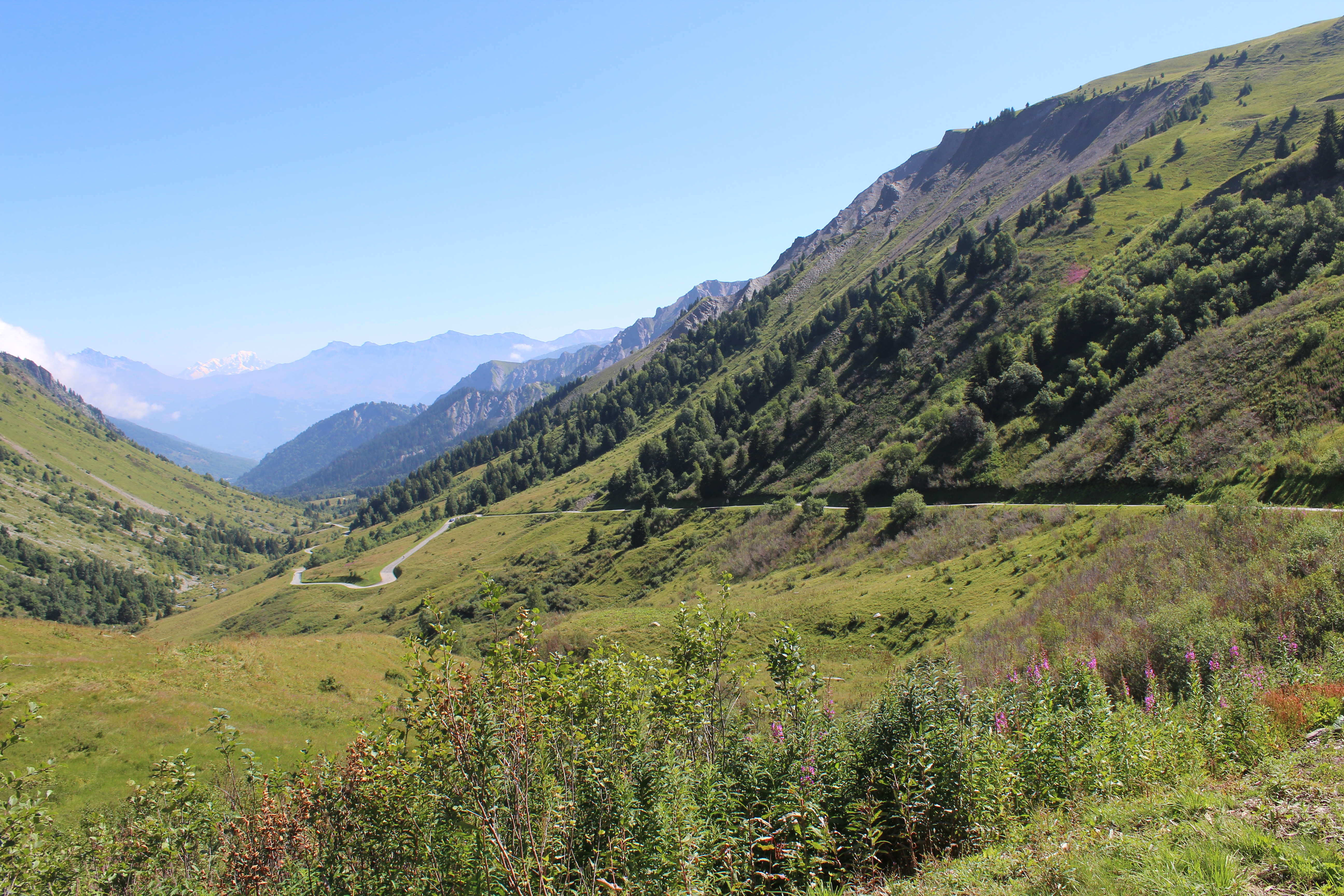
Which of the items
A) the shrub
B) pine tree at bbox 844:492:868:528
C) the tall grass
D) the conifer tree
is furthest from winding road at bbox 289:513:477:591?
the conifer tree

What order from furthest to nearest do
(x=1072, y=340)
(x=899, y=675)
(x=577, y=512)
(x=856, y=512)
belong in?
1. (x=577, y=512)
2. (x=1072, y=340)
3. (x=856, y=512)
4. (x=899, y=675)

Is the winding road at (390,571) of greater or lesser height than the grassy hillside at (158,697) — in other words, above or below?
below

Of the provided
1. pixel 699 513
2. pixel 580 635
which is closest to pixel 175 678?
pixel 580 635

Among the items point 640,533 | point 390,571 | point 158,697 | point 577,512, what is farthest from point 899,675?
point 390,571

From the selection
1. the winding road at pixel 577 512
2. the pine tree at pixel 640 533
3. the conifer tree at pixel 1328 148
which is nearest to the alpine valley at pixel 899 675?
the conifer tree at pixel 1328 148

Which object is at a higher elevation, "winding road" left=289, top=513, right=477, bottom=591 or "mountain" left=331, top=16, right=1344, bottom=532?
"mountain" left=331, top=16, right=1344, bottom=532

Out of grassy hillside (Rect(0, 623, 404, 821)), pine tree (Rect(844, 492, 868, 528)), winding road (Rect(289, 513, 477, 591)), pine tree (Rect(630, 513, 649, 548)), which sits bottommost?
winding road (Rect(289, 513, 477, 591))

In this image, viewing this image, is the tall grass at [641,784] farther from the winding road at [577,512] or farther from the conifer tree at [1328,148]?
the conifer tree at [1328,148]

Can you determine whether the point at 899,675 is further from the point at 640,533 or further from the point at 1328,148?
the point at 1328,148

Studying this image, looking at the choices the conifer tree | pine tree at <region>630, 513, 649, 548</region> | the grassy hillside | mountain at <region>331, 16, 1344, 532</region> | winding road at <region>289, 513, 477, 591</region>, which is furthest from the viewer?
winding road at <region>289, 513, 477, 591</region>

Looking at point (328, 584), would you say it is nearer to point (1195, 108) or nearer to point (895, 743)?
point (895, 743)

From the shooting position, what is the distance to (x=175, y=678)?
27.8m

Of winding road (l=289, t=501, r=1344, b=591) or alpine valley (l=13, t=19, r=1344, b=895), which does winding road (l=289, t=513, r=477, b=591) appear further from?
alpine valley (l=13, t=19, r=1344, b=895)

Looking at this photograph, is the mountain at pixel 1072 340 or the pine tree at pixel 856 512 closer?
the mountain at pixel 1072 340
